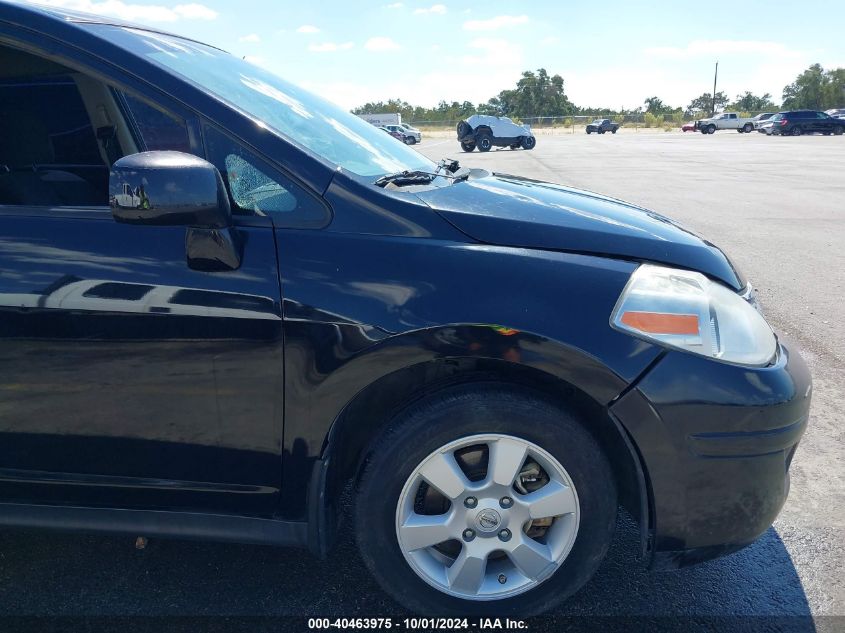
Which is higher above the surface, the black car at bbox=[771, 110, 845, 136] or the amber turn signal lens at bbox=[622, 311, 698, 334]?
the black car at bbox=[771, 110, 845, 136]

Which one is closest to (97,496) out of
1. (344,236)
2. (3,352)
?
(3,352)

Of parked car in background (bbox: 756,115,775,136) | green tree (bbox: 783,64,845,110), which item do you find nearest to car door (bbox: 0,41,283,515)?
parked car in background (bbox: 756,115,775,136)

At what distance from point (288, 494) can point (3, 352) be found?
0.91m

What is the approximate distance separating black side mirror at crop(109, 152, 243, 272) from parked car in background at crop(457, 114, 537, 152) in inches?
1245

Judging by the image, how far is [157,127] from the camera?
207cm

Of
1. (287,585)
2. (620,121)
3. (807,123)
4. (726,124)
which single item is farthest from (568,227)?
(620,121)

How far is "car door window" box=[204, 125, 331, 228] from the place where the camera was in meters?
1.83

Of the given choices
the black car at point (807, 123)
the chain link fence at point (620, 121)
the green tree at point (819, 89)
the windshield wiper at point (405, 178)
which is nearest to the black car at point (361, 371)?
the windshield wiper at point (405, 178)

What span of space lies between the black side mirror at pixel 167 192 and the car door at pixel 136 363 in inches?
1.6

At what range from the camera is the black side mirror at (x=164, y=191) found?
1.66m

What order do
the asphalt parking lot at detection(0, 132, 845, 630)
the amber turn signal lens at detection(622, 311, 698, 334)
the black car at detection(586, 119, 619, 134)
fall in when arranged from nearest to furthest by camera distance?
the amber turn signal lens at detection(622, 311, 698, 334) < the asphalt parking lot at detection(0, 132, 845, 630) < the black car at detection(586, 119, 619, 134)

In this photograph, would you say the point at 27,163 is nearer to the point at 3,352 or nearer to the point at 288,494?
the point at 3,352

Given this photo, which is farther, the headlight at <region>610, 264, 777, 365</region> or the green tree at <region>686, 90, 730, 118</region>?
the green tree at <region>686, 90, 730, 118</region>

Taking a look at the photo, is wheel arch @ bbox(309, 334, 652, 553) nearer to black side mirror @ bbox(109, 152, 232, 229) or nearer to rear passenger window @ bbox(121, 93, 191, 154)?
black side mirror @ bbox(109, 152, 232, 229)
